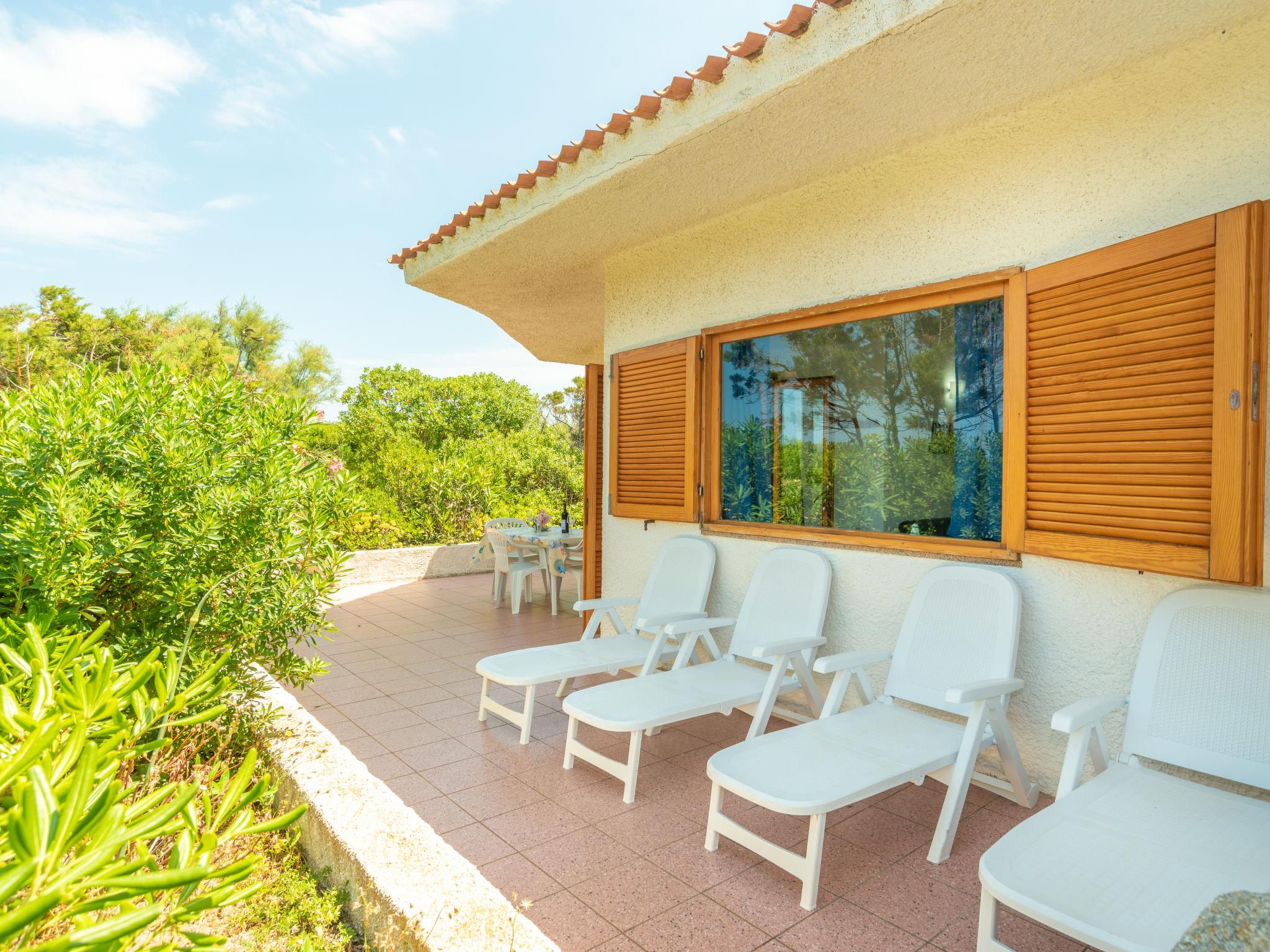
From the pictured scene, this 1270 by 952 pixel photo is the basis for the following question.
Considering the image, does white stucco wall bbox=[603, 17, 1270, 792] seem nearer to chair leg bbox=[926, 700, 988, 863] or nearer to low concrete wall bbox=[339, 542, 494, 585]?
chair leg bbox=[926, 700, 988, 863]

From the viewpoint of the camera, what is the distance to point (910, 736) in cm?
315

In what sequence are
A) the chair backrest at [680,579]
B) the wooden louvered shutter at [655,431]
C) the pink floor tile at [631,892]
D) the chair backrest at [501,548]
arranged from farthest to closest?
the chair backrest at [501,548], the wooden louvered shutter at [655,431], the chair backrest at [680,579], the pink floor tile at [631,892]

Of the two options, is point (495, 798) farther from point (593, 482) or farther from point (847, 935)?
point (593, 482)

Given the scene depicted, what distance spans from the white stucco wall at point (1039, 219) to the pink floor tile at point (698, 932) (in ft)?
6.02

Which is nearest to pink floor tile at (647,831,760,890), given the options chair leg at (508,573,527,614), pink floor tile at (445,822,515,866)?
pink floor tile at (445,822,515,866)

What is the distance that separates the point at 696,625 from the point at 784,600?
0.56 metres

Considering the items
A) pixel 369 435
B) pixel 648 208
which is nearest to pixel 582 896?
pixel 648 208

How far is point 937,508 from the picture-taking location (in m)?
3.89

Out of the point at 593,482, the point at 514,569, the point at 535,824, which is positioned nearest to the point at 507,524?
the point at 514,569

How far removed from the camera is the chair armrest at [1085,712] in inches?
97.6

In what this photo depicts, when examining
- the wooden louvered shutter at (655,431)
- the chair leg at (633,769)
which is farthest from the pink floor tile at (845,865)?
the wooden louvered shutter at (655,431)

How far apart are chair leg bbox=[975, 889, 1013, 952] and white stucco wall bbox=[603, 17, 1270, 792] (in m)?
1.46

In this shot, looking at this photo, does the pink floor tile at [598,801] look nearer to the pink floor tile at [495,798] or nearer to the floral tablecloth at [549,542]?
the pink floor tile at [495,798]

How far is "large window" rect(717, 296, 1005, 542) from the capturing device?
12.2 feet
